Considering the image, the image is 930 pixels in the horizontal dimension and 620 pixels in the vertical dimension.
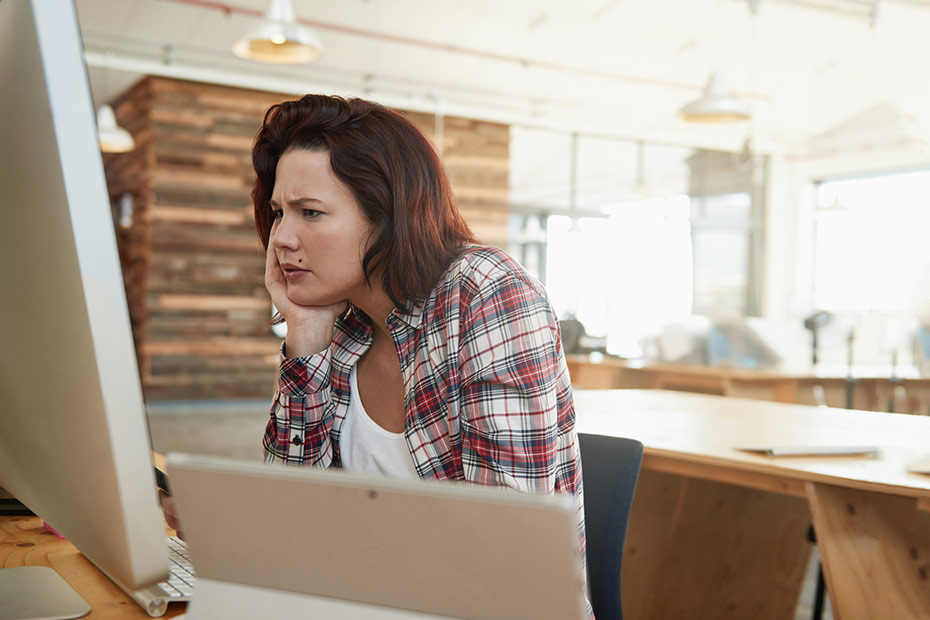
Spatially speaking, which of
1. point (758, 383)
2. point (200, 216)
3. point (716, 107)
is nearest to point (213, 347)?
point (200, 216)

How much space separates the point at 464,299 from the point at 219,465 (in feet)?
2.04

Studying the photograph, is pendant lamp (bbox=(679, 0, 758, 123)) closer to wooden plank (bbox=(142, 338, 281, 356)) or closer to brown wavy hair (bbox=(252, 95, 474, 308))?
brown wavy hair (bbox=(252, 95, 474, 308))

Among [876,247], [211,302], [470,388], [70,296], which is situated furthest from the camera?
[876,247]

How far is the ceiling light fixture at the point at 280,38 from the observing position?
4219 mm

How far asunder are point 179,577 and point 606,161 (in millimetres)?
10093

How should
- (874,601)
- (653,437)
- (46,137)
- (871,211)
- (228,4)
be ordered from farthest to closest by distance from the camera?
(871,211) → (228,4) → (653,437) → (874,601) → (46,137)

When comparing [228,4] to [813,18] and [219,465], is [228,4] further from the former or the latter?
[219,465]

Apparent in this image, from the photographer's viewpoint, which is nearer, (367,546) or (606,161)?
(367,546)

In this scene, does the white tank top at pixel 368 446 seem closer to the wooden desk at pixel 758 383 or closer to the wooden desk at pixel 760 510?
the wooden desk at pixel 760 510

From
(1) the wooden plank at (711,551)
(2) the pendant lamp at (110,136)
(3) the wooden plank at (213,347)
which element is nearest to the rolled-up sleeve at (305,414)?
(1) the wooden plank at (711,551)

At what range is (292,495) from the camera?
0.57m

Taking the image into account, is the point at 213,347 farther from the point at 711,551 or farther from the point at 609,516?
the point at 609,516

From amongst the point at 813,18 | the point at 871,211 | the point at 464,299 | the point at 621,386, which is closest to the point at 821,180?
the point at 871,211

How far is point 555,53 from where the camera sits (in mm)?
7660
